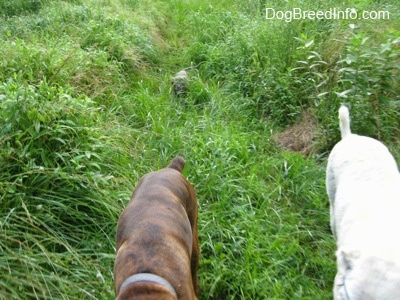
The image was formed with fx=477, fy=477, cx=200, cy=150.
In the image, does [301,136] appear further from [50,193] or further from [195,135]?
[50,193]

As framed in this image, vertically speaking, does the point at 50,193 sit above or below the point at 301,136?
above

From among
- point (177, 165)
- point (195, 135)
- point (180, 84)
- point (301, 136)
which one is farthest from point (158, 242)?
point (180, 84)

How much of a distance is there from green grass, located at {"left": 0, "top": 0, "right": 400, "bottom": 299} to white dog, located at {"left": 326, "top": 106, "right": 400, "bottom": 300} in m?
0.73

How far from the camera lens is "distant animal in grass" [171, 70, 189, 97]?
5.91 m

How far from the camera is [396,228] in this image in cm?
249

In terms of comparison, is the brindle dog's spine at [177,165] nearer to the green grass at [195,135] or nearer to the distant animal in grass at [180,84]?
the green grass at [195,135]

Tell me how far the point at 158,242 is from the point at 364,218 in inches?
46.1

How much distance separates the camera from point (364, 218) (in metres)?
2.71

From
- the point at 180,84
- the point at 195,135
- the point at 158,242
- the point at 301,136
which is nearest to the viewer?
the point at 158,242

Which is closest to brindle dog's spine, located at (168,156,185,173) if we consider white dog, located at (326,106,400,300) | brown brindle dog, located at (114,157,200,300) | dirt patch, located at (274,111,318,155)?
brown brindle dog, located at (114,157,200,300)

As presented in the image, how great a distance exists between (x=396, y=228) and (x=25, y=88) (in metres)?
2.95

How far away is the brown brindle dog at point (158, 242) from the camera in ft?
7.64

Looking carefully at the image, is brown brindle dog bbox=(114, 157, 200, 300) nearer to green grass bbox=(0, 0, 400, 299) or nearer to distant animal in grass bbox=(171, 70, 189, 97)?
green grass bbox=(0, 0, 400, 299)

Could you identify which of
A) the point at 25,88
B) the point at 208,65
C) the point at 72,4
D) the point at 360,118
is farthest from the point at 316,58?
the point at 72,4
